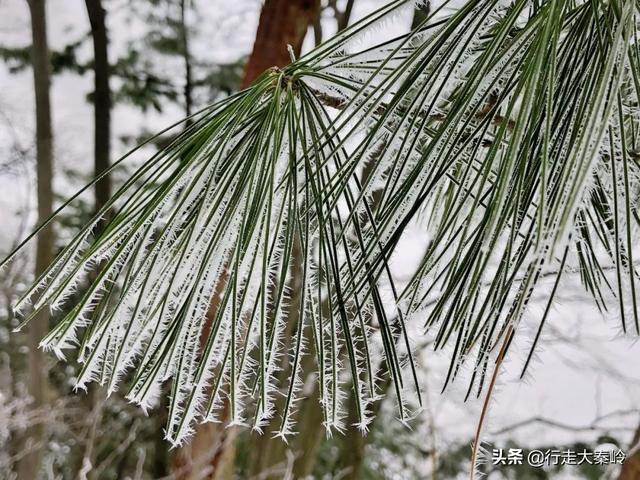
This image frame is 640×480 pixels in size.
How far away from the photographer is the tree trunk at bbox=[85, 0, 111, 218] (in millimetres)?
1692

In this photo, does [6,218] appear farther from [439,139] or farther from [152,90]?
[439,139]

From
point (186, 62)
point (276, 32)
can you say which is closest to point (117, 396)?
point (186, 62)

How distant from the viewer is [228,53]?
2.12 m

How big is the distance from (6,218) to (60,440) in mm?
795

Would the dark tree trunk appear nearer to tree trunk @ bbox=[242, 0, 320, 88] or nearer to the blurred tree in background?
the blurred tree in background

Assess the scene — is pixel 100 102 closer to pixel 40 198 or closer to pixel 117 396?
pixel 40 198

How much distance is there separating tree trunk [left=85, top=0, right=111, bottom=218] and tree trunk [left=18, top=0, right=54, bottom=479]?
0.34m

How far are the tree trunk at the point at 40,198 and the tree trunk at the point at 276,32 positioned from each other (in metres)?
0.60

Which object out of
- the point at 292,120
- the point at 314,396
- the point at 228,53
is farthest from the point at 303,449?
the point at 292,120

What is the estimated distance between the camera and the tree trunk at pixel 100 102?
1.69 m

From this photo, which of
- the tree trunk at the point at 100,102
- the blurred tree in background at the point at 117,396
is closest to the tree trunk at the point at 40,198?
the blurred tree in background at the point at 117,396

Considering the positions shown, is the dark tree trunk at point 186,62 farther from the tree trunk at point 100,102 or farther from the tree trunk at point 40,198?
the tree trunk at point 40,198

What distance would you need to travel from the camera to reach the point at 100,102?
67.4 inches

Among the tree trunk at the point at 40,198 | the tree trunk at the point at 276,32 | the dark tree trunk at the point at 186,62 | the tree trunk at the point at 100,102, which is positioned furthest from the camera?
the dark tree trunk at the point at 186,62
